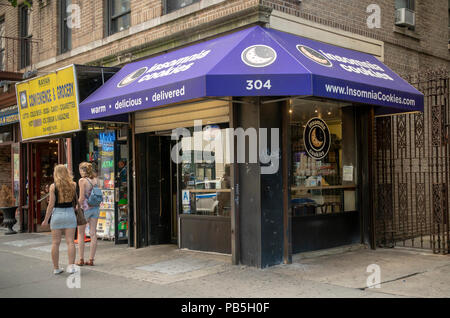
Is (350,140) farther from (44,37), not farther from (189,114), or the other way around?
(44,37)

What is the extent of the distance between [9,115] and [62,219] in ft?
26.5

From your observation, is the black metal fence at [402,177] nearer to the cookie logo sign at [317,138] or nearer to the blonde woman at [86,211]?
the cookie logo sign at [317,138]

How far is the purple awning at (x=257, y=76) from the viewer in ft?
22.1

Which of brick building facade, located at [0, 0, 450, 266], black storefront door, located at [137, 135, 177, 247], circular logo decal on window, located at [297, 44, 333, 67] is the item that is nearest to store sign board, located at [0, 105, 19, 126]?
brick building facade, located at [0, 0, 450, 266]

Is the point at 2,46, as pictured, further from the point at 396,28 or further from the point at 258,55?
the point at 396,28

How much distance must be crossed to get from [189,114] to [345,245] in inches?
157

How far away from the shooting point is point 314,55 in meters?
7.71

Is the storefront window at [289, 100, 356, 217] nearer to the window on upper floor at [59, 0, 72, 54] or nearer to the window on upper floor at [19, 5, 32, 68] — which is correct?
the window on upper floor at [59, 0, 72, 54]

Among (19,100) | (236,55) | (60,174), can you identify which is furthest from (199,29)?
(19,100)

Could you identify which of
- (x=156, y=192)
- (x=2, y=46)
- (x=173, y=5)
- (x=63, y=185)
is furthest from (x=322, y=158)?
(x=2, y=46)

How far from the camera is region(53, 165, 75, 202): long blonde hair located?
24.8 ft

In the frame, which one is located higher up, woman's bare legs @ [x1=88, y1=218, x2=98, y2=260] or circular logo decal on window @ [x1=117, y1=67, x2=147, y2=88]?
circular logo decal on window @ [x1=117, y1=67, x2=147, y2=88]

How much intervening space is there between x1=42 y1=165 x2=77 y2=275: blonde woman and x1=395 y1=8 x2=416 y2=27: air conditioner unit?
812 cm

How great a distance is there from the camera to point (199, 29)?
877cm
